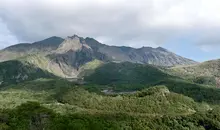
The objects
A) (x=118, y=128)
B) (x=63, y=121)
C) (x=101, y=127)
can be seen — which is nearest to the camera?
(x=63, y=121)

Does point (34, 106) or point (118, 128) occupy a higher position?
point (34, 106)

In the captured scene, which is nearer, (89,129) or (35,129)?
(35,129)

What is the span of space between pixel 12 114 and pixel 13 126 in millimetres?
8712

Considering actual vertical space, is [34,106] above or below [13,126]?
above

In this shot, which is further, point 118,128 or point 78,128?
point 118,128

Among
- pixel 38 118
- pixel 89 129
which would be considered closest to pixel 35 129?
pixel 38 118

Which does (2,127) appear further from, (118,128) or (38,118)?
(118,128)

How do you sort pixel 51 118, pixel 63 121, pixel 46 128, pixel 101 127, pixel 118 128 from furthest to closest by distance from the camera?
pixel 118 128, pixel 101 127, pixel 63 121, pixel 51 118, pixel 46 128

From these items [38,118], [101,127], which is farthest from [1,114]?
[101,127]

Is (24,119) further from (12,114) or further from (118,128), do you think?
(118,128)

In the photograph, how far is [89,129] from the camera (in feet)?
552

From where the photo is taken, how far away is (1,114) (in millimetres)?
168500

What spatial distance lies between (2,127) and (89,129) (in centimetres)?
3986

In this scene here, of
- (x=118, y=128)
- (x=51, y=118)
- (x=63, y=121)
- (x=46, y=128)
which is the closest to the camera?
(x=46, y=128)
